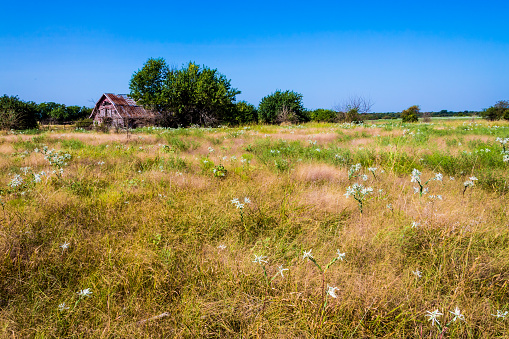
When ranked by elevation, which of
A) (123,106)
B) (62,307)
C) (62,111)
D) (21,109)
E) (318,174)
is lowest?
(62,307)

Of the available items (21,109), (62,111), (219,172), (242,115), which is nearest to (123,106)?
(21,109)

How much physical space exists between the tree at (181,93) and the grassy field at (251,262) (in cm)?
2644

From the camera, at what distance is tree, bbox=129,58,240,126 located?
92.6 ft

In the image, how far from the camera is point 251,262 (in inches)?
82.5

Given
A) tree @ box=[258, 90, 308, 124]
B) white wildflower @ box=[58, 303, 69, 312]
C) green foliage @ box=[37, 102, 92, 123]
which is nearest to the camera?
white wildflower @ box=[58, 303, 69, 312]

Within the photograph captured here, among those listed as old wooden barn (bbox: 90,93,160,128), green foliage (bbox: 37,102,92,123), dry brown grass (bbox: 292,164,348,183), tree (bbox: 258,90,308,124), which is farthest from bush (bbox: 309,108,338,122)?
green foliage (bbox: 37,102,92,123)

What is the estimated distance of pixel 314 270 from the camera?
1.97 meters

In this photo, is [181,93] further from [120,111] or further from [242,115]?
[242,115]

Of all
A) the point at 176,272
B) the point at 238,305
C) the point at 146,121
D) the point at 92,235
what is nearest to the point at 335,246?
the point at 238,305

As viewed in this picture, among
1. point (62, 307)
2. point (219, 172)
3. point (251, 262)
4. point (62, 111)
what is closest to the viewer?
point (62, 307)

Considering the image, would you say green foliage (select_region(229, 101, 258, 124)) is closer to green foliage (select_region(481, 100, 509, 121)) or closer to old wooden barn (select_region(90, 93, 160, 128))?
old wooden barn (select_region(90, 93, 160, 128))

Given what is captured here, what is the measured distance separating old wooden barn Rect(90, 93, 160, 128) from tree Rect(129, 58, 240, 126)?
5.68 ft

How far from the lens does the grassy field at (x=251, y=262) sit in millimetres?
1544

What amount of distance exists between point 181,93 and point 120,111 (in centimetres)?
1064
